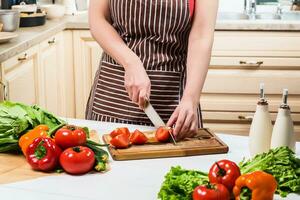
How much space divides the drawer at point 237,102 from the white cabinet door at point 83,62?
0.70 m

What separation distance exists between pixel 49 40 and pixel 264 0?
160cm

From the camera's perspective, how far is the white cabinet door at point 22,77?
2.67m

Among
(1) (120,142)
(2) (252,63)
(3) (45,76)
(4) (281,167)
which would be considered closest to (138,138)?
(1) (120,142)

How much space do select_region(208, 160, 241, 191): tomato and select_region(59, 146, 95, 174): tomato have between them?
0.31m

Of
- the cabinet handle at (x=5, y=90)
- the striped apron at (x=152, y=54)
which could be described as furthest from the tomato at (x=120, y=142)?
the cabinet handle at (x=5, y=90)

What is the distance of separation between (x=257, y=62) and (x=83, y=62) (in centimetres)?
106

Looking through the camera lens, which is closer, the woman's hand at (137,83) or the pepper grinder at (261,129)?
the pepper grinder at (261,129)

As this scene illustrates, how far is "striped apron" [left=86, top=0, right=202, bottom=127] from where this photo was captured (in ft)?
6.32

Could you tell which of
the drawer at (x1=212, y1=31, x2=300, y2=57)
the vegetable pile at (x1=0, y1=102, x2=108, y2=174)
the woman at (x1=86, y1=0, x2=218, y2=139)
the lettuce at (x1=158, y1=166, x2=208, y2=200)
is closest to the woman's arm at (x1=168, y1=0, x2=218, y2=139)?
the woman at (x1=86, y1=0, x2=218, y2=139)

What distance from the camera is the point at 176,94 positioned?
6.41 feet

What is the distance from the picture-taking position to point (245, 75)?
3.49 metres

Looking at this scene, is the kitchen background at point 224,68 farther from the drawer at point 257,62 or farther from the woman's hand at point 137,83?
the woman's hand at point 137,83

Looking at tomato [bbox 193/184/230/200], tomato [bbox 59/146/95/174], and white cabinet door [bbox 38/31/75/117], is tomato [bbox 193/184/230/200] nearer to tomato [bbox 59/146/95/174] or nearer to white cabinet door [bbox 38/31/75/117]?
tomato [bbox 59/146/95/174]

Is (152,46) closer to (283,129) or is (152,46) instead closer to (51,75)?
(283,129)
